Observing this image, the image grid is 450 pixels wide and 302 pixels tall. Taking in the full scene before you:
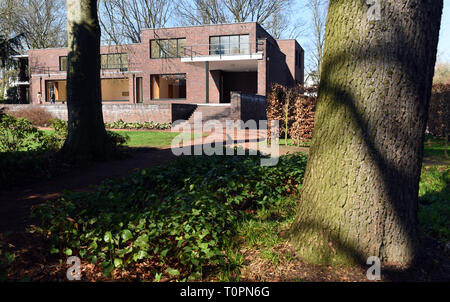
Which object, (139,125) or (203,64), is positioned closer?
(139,125)

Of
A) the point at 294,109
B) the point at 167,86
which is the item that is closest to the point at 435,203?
the point at 294,109

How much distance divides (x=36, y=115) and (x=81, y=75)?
17.9m

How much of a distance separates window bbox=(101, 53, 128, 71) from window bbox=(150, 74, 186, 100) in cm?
476

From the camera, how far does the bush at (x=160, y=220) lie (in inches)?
120

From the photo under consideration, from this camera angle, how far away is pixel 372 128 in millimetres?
2764

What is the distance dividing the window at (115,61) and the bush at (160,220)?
34.6 metres

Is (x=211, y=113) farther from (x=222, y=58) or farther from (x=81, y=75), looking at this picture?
(x=81, y=75)

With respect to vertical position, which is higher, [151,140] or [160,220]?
[151,140]

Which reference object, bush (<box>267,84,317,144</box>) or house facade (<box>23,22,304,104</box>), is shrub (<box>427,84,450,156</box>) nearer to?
bush (<box>267,84,317,144</box>)

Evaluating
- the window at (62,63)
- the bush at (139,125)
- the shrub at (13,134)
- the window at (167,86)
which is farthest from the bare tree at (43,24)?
the shrub at (13,134)

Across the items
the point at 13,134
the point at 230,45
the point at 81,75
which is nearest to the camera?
the point at 13,134

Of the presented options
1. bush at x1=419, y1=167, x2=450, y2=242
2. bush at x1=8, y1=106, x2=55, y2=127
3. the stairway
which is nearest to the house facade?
the stairway
